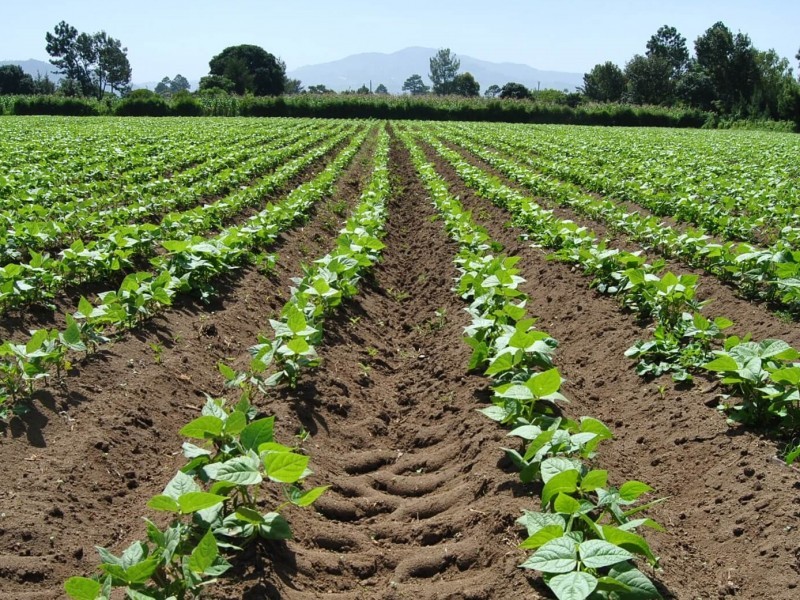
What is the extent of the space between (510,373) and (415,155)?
1788cm

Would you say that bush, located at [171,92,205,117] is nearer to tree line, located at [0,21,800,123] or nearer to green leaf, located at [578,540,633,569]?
tree line, located at [0,21,800,123]

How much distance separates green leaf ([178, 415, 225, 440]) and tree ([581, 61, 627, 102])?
3640 inches

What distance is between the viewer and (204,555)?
2.51 metres

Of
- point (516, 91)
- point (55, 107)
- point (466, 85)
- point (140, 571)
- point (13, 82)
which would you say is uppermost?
point (466, 85)

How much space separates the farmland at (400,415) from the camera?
9.98ft

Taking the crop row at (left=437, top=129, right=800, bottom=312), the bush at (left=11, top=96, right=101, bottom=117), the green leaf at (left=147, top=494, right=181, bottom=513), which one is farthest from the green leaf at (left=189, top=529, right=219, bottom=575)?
the bush at (left=11, top=96, right=101, bottom=117)

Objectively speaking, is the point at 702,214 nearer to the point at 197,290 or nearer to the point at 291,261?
the point at 291,261

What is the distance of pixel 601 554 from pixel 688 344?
3.32 meters

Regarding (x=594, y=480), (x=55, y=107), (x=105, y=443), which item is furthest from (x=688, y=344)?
(x=55, y=107)

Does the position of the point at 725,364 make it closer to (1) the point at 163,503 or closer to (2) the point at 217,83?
(1) the point at 163,503

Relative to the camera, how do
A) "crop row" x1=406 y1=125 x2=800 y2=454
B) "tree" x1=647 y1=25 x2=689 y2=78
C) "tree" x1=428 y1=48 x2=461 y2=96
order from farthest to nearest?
"tree" x1=428 y1=48 x2=461 y2=96
"tree" x1=647 y1=25 x2=689 y2=78
"crop row" x1=406 y1=125 x2=800 y2=454

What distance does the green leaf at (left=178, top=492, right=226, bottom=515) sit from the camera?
8.93ft

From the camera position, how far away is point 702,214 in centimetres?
1066

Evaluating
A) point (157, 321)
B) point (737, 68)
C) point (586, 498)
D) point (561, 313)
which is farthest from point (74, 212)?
point (737, 68)
